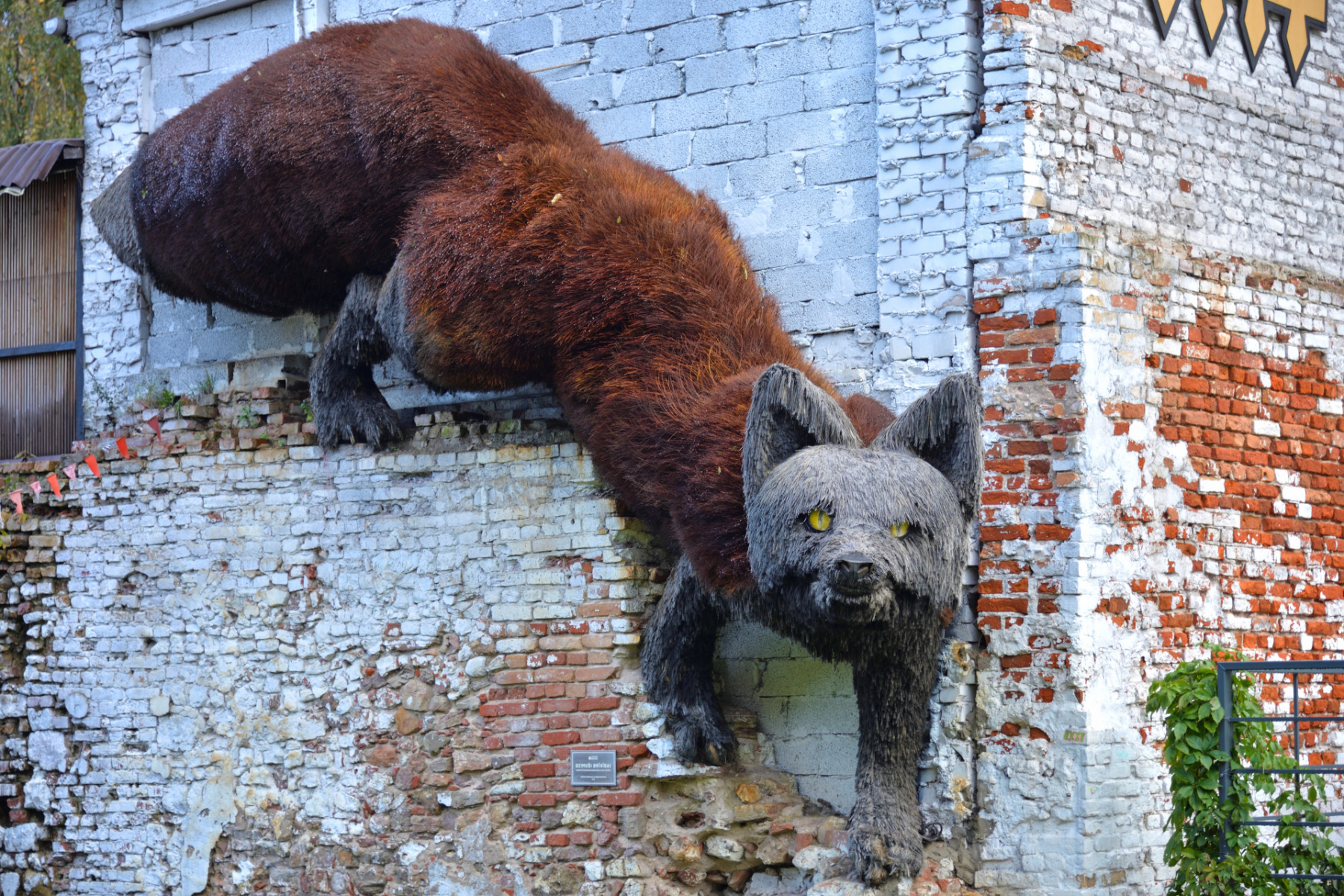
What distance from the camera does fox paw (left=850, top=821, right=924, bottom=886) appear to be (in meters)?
5.61

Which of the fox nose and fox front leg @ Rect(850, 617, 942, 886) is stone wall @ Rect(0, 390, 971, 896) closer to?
fox front leg @ Rect(850, 617, 942, 886)

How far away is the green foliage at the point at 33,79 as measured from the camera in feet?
52.7

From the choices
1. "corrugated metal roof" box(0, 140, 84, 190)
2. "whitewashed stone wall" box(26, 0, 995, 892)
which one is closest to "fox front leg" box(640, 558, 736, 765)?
"whitewashed stone wall" box(26, 0, 995, 892)

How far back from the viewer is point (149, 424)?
7.92 m

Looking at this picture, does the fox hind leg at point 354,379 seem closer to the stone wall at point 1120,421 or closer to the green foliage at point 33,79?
the stone wall at point 1120,421

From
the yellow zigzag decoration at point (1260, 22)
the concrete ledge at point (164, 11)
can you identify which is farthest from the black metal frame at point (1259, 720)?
the concrete ledge at point (164, 11)

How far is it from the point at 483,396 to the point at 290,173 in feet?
4.50

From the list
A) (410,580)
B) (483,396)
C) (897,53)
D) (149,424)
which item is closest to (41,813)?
(149,424)

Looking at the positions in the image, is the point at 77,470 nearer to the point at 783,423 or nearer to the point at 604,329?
the point at 604,329

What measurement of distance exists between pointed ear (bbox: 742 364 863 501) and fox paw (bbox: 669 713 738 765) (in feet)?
4.49

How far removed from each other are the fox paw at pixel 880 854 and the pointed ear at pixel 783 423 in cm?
148

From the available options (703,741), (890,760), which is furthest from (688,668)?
(890,760)

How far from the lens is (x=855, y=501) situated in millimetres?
4879

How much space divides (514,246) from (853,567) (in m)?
2.24
